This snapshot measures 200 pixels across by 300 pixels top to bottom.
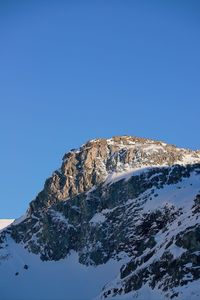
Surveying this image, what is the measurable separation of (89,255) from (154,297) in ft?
264

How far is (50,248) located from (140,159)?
3837 centimetres

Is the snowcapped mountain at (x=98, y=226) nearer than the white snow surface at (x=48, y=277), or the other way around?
the snowcapped mountain at (x=98, y=226)

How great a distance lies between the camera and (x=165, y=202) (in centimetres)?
15875

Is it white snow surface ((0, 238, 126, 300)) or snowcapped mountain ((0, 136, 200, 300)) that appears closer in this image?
snowcapped mountain ((0, 136, 200, 300))

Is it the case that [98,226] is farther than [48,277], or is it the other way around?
[98,226]

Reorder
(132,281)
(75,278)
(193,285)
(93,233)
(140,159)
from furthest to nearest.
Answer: (140,159) → (93,233) → (75,278) → (132,281) → (193,285)

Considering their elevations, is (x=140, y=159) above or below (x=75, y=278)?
above

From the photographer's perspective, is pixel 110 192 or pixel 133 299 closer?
pixel 133 299

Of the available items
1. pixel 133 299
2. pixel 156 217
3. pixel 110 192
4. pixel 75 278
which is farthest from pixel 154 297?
pixel 110 192

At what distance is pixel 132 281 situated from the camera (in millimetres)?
105500

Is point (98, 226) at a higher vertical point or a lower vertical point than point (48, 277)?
higher

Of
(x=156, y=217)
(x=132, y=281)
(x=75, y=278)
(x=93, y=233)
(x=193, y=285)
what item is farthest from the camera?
(x=93, y=233)

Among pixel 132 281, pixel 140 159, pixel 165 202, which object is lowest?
pixel 132 281

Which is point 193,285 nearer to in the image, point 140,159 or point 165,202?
point 165,202
